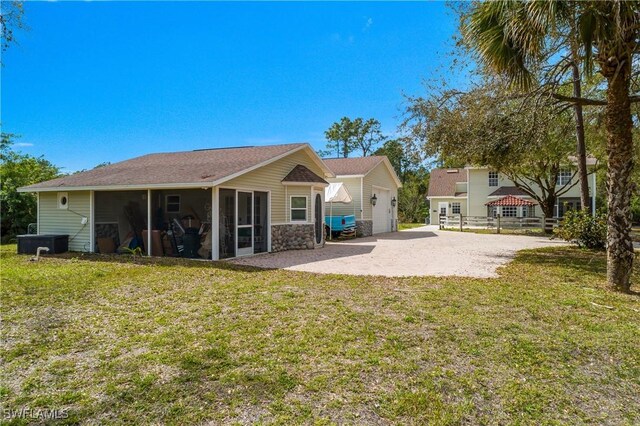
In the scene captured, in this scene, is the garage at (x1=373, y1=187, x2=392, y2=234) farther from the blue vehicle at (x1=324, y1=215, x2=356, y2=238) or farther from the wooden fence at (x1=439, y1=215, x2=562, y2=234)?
the wooden fence at (x1=439, y1=215, x2=562, y2=234)

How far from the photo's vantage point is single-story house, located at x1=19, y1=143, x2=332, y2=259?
11.8 meters

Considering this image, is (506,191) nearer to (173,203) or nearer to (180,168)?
(173,203)

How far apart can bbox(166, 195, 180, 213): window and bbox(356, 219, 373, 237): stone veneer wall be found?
987 centimetres

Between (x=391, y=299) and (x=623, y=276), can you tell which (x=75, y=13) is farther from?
(x=623, y=276)

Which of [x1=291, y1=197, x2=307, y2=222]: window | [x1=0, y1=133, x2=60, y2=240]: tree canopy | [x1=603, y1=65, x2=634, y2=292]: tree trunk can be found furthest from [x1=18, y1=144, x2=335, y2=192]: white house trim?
[x1=603, y1=65, x2=634, y2=292]: tree trunk

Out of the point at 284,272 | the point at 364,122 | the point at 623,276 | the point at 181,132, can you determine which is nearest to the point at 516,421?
the point at 623,276

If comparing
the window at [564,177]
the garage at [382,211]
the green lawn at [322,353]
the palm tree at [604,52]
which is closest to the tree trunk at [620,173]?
the palm tree at [604,52]

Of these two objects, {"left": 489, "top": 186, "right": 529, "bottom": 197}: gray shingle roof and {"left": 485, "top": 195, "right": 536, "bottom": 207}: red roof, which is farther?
{"left": 489, "top": 186, "right": 529, "bottom": 197}: gray shingle roof

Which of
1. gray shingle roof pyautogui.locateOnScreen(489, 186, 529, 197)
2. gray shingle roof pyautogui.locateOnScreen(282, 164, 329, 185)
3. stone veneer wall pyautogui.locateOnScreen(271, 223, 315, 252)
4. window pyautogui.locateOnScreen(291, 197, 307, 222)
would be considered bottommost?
stone veneer wall pyautogui.locateOnScreen(271, 223, 315, 252)

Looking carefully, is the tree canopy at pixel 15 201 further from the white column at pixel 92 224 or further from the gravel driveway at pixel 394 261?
the gravel driveway at pixel 394 261

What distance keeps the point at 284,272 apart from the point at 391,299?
3385 mm

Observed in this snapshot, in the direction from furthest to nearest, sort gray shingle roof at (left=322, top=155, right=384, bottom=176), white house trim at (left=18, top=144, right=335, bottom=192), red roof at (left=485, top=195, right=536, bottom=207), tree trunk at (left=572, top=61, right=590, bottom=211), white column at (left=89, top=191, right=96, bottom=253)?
red roof at (left=485, top=195, right=536, bottom=207) < gray shingle roof at (left=322, top=155, right=384, bottom=176) < white column at (left=89, top=191, right=96, bottom=253) < tree trunk at (left=572, top=61, right=590, bottom=211) < white house trim at (left=18, top=144, right=335, bottom=192)

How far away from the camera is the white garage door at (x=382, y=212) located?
2283 cm

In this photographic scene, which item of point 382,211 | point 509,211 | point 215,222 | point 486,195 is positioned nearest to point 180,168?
point 215,222
